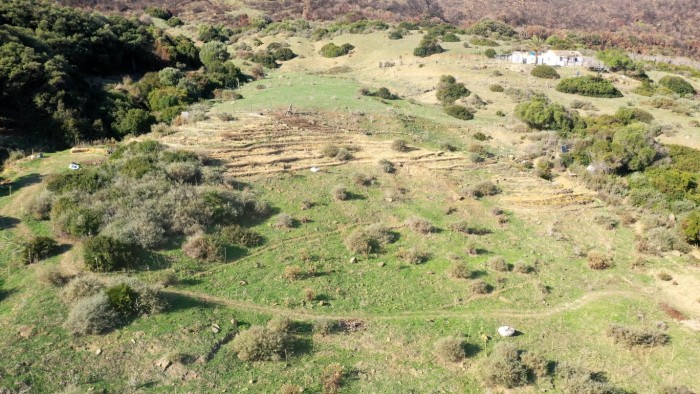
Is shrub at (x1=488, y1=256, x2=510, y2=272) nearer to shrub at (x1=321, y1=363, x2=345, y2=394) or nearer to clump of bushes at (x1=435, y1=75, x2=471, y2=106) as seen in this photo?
shrub at (x1=321, y1=363, x2=345, y2=394)

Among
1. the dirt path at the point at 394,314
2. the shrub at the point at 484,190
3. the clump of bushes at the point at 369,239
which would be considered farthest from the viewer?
the shrub at the point at 484,190

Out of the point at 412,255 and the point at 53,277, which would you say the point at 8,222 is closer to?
the point at 53,277

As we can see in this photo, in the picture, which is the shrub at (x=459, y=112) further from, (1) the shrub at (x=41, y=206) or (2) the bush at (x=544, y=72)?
(1) the shrub at (x=41, y=206)

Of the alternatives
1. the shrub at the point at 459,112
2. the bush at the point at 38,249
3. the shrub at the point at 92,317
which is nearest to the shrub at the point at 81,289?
the shrub at the point at 92,317

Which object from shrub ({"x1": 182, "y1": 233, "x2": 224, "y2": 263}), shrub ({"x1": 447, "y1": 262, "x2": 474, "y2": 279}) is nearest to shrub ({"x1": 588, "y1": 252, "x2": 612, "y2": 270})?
shrub ({"x1": 447, "y1": 262, "x2": 474, "y2": 279})

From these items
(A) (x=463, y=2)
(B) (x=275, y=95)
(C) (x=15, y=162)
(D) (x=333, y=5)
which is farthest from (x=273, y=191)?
(A) (x=463, y=2)

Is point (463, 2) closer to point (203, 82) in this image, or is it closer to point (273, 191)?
point (203, 82)
